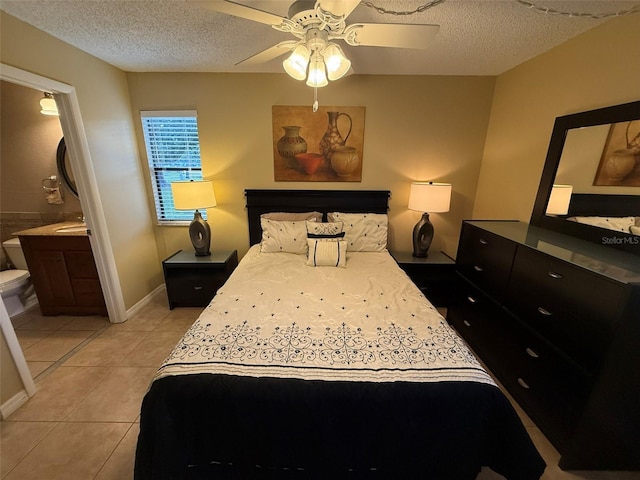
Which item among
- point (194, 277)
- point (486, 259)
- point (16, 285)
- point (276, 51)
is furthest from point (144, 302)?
point (486, 259)

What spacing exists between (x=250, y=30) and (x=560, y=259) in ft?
8.03

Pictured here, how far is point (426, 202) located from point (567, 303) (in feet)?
4.73

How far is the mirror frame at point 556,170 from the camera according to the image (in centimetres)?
151

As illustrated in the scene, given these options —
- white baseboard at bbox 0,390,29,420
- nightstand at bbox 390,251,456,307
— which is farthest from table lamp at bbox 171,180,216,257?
nightstand at bbox 390,251,456,307

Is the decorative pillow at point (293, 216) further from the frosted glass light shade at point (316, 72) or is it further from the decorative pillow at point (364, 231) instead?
the frosted glass light shade at point (316, 72)

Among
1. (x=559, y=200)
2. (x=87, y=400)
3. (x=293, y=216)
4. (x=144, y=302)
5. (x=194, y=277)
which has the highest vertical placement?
(x=559, y=200)

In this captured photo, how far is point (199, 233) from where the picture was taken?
9.29 feet

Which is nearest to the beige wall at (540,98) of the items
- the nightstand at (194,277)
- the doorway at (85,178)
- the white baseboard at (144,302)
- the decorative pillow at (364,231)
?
the decorative pillow at (364,231)

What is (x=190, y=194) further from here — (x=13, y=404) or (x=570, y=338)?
(x=570, y=338)

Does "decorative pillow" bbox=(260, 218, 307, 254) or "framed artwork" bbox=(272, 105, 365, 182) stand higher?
"framed artwork" bbox=(272, 105, 365, 182)

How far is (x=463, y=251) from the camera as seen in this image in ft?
7.76

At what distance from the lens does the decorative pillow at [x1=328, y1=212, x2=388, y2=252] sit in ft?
8.95

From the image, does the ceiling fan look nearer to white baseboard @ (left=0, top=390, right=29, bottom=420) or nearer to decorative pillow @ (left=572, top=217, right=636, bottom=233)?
decorative pillow @ (left=572, top=217, right=636, bottom=233)

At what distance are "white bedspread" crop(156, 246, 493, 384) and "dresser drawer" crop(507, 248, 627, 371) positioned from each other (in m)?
0.59
